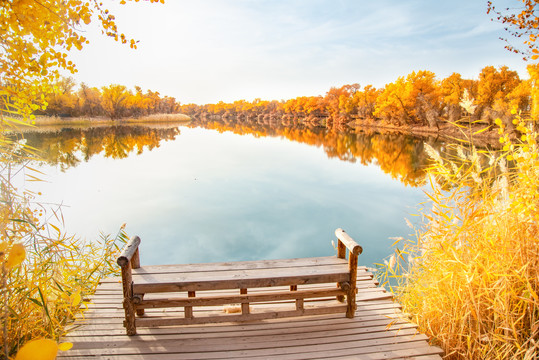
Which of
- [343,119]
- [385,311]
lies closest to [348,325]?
[385,311]

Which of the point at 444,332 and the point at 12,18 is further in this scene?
the point at 444,332

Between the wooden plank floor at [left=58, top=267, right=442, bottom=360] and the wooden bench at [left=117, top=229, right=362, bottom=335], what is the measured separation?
10 cm

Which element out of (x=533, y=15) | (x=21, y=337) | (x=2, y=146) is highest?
(x=533, y=15)

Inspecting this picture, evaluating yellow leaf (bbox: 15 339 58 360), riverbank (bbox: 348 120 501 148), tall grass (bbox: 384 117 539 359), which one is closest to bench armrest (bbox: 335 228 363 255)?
tall grass (bbox: 384 117 539 359)

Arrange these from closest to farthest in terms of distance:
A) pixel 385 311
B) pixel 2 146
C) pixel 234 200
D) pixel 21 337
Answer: pixel 21 337 → pixel 2 146 → pixel 385 311 → pixel 234 200

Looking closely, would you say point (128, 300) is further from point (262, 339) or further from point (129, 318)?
point (262, 339)

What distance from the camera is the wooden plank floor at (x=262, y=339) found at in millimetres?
2627

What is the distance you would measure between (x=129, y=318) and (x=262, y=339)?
126 centimetres

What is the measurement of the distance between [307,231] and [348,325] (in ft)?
18.2

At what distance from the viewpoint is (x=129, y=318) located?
2.82 m

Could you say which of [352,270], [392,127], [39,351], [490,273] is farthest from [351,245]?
[392,127]

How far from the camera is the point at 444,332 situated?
108 inches

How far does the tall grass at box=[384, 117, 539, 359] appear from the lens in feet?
7.69

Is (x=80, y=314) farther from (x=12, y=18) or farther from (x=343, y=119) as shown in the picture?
(x=343, y=119)
